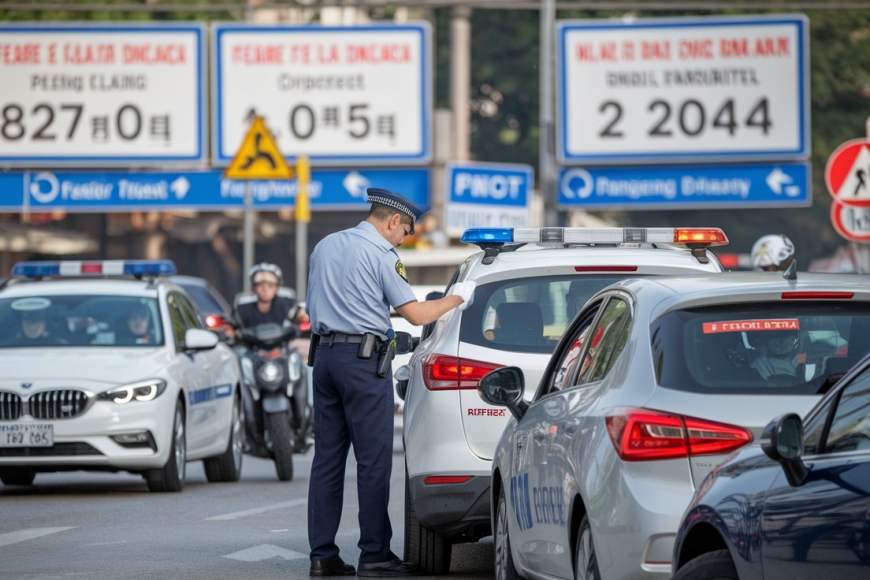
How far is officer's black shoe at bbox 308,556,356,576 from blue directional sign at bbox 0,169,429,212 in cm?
2276

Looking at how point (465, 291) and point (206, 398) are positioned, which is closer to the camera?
point (465, 291)

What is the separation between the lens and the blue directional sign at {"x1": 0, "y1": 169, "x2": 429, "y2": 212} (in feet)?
103

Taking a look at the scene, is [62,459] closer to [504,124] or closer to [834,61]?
[834,61]

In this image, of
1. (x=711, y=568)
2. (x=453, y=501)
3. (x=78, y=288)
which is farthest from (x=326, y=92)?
(x=711, y=568)

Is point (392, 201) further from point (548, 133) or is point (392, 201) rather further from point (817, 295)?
point (548, 133)

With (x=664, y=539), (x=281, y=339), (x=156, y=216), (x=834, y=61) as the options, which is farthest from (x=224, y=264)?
(x=664, y=539)

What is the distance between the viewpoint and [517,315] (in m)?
8.20

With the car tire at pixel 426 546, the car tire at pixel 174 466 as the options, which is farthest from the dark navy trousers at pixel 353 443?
the car tire at pixel 174 466

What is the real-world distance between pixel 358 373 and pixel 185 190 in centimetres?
2340

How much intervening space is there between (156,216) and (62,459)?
32625mm

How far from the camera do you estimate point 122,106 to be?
31203 millimetres

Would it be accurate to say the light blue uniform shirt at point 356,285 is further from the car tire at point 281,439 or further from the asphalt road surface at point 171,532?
the car tire at point 281,439

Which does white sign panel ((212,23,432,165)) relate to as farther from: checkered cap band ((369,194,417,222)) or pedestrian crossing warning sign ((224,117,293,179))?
checkered cap band ((369,194,417,222))

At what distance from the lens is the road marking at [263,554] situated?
368 inches
